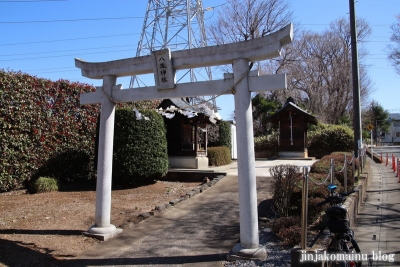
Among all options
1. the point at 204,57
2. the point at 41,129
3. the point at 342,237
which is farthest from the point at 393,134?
the point at 342,237

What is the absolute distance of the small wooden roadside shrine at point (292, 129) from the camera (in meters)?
24.0

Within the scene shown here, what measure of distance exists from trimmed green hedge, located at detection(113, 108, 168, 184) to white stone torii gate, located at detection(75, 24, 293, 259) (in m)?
4.47

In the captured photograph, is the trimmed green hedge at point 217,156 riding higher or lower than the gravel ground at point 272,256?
higher

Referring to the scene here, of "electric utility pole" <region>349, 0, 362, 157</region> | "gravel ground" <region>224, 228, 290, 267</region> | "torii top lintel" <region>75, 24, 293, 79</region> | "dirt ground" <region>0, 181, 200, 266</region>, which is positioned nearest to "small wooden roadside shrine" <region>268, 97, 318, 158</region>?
"electric utility pole" <region>349, 0, 362, 157</region>

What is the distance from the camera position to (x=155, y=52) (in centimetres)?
643

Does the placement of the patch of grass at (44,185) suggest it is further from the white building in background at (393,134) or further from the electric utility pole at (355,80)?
the white building in background at (393,134)

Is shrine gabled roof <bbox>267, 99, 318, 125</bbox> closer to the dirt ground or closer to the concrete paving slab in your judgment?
the concrete paving slab

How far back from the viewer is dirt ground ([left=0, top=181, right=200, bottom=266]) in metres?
6.03

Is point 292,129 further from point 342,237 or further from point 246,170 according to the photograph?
point 342,237

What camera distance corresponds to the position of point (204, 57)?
6090mm

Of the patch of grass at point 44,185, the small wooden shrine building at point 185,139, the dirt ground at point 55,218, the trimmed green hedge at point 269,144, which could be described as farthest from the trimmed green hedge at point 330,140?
the patch of grass at point 44,185

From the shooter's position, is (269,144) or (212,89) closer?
(212,89)

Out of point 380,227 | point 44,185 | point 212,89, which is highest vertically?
point 212,89

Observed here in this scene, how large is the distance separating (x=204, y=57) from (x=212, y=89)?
593mm
